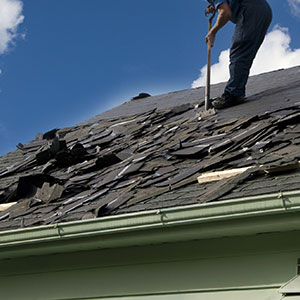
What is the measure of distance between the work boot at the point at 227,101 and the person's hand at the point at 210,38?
785mm

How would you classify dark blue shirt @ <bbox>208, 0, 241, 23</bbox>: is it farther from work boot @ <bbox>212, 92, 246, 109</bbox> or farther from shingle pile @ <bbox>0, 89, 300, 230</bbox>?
shingle pile @ <bbox>0, 89, 300, 230</bbox>

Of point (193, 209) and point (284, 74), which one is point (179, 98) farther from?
point (193, 209)

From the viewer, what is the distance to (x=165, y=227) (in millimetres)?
3576

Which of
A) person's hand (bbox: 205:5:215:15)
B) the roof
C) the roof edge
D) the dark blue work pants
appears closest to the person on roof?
the dark blue work pants

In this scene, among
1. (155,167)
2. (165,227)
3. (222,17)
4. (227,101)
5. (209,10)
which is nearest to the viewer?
(165,227)

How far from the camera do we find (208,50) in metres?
7.30

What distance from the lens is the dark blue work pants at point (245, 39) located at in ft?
22.9

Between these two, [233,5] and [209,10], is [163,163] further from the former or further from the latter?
[209,10]

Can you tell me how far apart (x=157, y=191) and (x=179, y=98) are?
5.50 meters

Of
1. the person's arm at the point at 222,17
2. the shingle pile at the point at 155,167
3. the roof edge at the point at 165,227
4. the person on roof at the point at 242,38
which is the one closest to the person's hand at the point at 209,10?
the person on roof at the point at 242,38

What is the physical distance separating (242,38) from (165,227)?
410 cm

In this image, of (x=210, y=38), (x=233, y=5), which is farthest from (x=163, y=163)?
(x=233, y=5)

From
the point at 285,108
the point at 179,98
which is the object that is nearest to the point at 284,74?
the point at 179,98

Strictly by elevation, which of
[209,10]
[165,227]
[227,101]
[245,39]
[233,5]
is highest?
[209,10]
